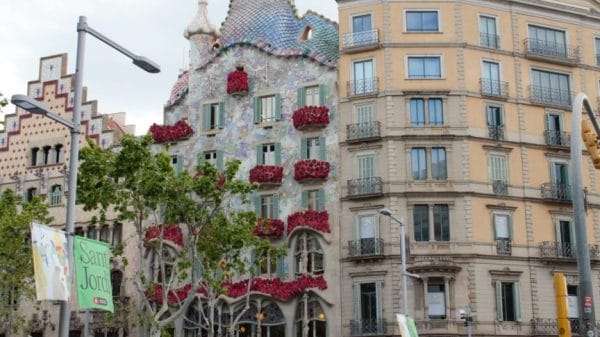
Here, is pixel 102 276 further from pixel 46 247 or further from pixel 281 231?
pixel 281 231

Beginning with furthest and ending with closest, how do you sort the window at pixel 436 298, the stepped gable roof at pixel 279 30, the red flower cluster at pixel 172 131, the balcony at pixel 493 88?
the red flower cluster at pixel 172 131, the stepped gable roof at pixel 279 30, the balcony at pixel 493 88, the window at pixel 436 298

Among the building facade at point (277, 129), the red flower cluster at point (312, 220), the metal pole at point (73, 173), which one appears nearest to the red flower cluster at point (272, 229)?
the building facade at point (277, 129)

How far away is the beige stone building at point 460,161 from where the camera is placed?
44750mm

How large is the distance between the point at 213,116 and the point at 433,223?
596 inches

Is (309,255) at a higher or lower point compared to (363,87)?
lower

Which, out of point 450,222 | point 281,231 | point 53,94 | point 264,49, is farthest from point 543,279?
point 53,94

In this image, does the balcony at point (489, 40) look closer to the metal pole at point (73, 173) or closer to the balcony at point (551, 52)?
the balcony at point (551, 52)

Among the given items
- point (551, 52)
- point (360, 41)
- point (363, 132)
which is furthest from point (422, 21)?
point (551, 52)

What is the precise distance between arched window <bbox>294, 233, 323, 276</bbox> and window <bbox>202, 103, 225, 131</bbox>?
9.34m

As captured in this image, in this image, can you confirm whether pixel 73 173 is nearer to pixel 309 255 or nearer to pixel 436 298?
pixel 309 255

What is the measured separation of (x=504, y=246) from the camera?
151 ft

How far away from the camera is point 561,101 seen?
49.6 meters

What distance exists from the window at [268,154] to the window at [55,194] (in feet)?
47.0

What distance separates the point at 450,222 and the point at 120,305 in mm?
19231
